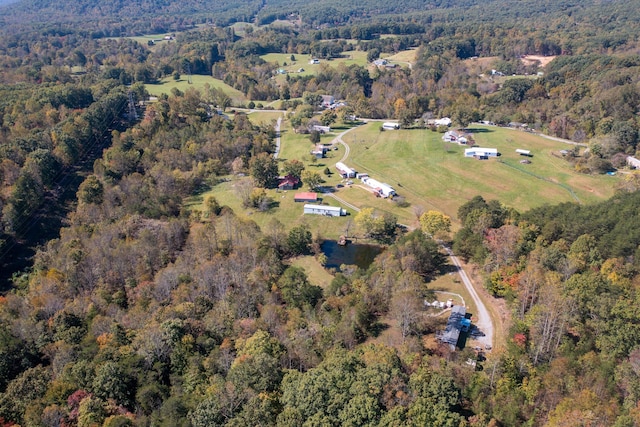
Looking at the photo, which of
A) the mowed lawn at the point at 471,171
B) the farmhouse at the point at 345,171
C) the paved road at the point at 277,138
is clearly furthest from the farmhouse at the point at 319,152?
the paved road at the point at 277,138

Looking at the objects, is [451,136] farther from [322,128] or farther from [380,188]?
[380,188]

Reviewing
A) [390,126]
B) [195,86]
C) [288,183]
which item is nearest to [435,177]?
[288,183]

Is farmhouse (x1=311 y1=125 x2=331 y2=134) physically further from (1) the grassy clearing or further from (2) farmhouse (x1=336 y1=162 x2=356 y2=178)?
(1) the grassy clearing

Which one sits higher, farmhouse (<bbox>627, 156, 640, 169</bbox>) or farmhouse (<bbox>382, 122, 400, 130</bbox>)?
farmhouse (<bbox>627, 156, 640, 169</bbox>)

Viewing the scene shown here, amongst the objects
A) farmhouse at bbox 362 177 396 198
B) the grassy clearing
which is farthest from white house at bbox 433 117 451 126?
the grassy clearing

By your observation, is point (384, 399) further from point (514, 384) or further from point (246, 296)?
point (246, 296)

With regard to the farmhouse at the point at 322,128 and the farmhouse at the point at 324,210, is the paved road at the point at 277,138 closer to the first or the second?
the farmhouse at the point at 322,128
